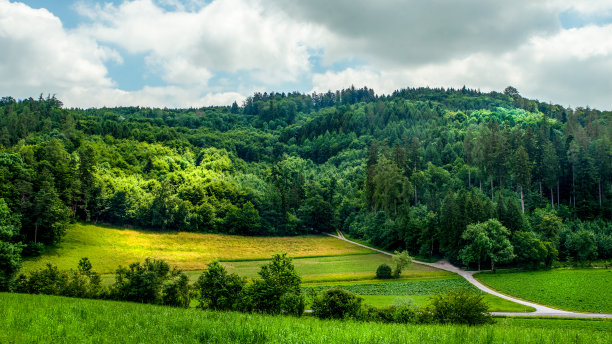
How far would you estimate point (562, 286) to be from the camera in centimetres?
5091

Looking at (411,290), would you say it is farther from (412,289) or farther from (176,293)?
(176,293)

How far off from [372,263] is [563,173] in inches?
2141

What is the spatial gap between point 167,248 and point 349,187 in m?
67.5

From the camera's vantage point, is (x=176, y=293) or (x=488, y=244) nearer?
(x=176, y=293)

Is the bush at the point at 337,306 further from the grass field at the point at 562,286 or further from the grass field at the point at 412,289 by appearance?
the grass field at the point at 562,286

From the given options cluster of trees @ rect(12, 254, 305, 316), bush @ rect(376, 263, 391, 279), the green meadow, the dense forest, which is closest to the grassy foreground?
cluster of trees @ rect(12, 254, 305, 316)

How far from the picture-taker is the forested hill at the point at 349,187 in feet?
234

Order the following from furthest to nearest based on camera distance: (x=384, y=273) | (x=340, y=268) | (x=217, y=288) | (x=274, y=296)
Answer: (x=340, y=268), (x=384, y=273), (x=217, y=288), (x=274, y=296)

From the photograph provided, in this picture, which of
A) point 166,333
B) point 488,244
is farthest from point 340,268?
point 166,333

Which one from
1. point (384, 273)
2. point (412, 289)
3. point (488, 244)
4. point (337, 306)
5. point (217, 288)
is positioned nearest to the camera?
point (337, 306)

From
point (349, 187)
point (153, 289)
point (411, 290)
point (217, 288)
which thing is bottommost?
point (411, 290)

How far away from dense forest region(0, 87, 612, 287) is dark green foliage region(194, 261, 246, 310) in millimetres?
27418

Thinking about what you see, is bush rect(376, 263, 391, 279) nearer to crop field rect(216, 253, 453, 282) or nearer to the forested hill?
crop field rect(216, 253, 453, 282)

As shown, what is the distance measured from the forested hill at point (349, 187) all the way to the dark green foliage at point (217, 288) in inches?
1925
